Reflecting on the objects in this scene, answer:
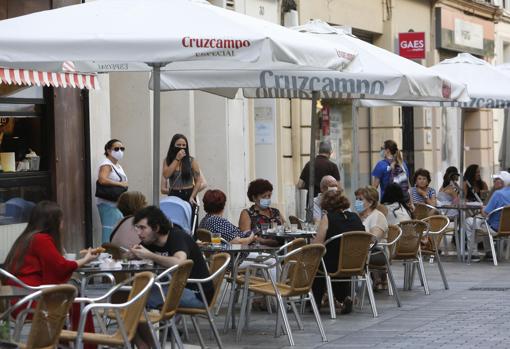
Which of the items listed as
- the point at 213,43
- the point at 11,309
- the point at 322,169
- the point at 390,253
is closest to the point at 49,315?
the point at 11,309

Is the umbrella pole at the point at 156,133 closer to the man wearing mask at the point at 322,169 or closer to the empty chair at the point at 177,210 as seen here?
the empty chair at the point at 177,210

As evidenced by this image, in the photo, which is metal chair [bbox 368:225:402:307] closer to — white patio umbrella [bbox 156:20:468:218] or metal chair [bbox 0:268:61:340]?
white patio umbrella [bbox 156:20:468:218]

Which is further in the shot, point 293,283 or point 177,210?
point 177,210

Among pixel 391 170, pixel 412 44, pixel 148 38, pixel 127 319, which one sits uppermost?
pixel 412 44

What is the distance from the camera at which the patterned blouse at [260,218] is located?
1395 centimetres

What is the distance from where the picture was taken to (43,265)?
31.2 feet

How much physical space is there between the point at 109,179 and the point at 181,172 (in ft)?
4.09

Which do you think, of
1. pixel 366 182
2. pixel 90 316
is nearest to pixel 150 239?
pixel 90 316

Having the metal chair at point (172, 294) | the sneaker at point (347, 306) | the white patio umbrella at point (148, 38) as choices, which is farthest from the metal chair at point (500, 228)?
the metal chair at point (172, 294)

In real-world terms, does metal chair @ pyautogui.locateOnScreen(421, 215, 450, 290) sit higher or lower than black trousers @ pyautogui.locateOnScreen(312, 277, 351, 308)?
higher

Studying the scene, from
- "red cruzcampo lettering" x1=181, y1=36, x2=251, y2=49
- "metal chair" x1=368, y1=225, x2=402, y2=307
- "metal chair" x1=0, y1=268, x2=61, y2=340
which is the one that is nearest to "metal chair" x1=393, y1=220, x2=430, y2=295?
"metal chair" x1=368, y1=225, x2=402, y2=307

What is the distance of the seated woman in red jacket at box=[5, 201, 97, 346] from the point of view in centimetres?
949

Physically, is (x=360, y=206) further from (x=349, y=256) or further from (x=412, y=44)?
(x=412, y=44)

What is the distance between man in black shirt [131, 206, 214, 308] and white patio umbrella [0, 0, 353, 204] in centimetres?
110
